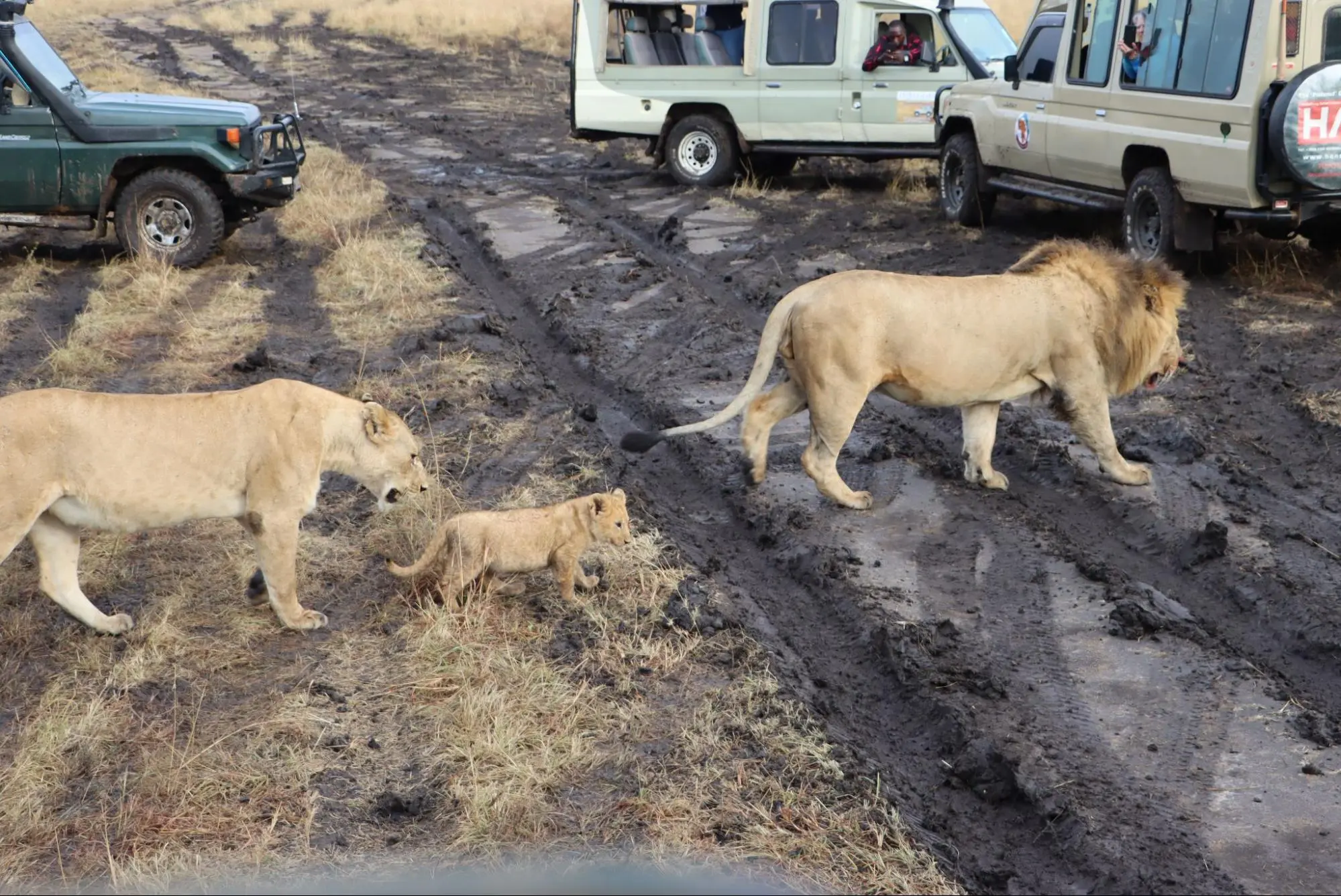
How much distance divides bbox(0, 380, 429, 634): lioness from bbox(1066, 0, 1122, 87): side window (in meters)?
7.63

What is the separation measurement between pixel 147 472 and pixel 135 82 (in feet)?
68.2

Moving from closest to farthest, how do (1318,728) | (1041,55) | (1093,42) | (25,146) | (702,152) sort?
(1318,728)
(1093,42)
(25,146)
(1041,55)
(702,152)

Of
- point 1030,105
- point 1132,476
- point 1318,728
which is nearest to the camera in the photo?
point 1318,728

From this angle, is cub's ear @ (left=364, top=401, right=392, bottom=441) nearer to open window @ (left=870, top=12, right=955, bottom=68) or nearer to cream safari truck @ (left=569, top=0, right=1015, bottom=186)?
cream safari truck @ (left=569, top=0, right=1015, bottom=186)

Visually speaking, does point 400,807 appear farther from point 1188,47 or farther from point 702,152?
point 702,152

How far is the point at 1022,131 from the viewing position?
12180mm

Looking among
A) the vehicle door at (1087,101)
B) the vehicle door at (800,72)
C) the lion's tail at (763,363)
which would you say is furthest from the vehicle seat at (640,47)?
the lion's tail at (763,363)

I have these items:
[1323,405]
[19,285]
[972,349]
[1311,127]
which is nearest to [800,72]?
[1311,127]

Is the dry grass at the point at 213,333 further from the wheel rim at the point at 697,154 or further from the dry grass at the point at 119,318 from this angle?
the wheel rim at the point at 697,154

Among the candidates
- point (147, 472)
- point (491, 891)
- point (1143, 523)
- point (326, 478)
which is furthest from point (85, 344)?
point (491, 891)

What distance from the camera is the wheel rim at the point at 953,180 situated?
13352 millimetres

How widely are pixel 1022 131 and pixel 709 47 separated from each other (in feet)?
16.1

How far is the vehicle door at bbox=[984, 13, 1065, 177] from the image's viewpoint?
39.3ft

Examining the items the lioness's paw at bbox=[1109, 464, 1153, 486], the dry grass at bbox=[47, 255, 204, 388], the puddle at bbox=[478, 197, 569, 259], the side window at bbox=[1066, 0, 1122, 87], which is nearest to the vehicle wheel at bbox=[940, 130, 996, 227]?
the side window at bbox=[1066, 0, 1122, 87]
